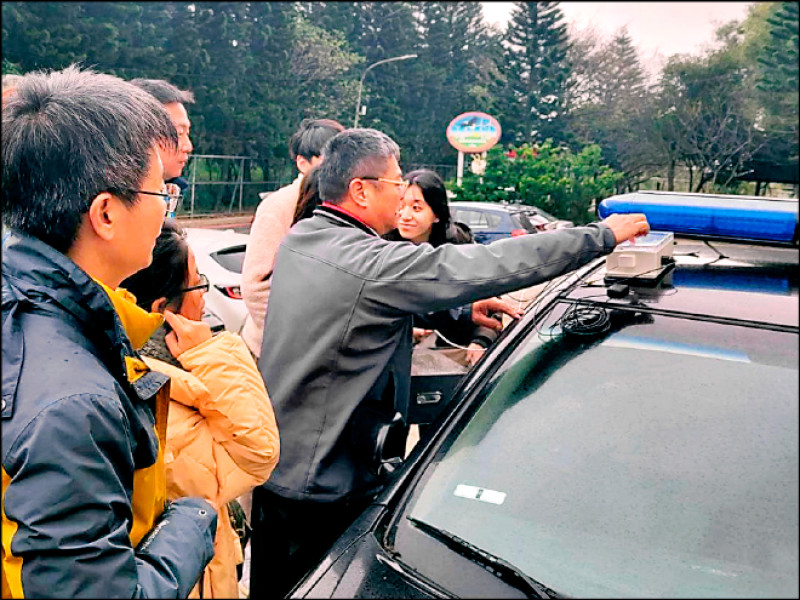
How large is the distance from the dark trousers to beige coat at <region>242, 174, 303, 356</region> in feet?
3.03

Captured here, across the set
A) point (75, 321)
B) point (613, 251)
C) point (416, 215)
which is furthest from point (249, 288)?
point (75, 321)

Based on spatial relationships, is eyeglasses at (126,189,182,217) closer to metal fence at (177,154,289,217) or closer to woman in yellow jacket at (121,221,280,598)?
woman in yellow jacket at (121,221,280,598)

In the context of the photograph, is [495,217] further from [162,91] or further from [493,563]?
[493,563]

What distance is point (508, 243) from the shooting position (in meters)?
1.71

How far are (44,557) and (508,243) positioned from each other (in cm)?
115

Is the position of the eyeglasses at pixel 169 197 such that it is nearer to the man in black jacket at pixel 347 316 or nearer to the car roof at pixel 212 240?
the man in black jacket at pixel 347 316

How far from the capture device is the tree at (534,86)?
2.41 m

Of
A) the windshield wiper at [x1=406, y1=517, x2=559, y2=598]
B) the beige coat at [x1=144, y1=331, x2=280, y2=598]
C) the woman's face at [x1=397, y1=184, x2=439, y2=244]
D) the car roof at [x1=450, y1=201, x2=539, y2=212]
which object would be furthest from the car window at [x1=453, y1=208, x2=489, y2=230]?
the windshield wiper at [x1=406, y1=517, x2=559, y2=598]

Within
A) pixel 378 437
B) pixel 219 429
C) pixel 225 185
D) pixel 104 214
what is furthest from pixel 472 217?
pixel 225 185

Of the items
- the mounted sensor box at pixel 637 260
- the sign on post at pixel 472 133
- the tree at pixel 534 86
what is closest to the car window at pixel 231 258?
the sign on post at pixel 472 133

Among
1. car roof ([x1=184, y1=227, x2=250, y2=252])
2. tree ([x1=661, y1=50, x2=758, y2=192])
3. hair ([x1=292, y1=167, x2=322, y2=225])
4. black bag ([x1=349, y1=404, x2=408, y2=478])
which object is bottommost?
car roof ([x1=184, y1=227, x2=250, y2=252])

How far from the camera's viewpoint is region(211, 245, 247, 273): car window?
572 cm

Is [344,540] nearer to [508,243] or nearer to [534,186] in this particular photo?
[508,243]

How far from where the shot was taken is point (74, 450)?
37.4 inches
